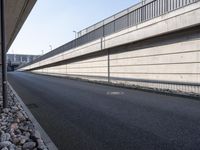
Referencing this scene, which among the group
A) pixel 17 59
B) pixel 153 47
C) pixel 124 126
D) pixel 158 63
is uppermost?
pixel 17 59

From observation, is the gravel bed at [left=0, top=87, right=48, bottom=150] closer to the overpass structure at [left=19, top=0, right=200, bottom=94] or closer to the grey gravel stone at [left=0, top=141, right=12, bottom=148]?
the grey gravel stone at [left=0, top=141, right=12, bottom=148]

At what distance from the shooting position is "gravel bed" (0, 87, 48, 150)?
5320 millimetres

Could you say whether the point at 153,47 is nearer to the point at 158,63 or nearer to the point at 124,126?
the point at 158,63

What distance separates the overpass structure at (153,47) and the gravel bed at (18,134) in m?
8.99

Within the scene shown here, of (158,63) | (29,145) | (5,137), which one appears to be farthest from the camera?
(158,63)

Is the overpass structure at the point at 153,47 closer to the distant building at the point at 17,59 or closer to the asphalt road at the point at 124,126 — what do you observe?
the asphalt road at the point at 124,126

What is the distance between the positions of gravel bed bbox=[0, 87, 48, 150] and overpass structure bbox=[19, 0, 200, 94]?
354 inches

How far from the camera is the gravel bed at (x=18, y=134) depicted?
5.32 meters

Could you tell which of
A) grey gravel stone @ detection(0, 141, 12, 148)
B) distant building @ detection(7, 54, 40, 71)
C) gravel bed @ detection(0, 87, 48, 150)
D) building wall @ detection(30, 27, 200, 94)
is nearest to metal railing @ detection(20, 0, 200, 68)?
building wall @ detection(30, 27, 200, 94)

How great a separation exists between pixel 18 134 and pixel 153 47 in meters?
13.2

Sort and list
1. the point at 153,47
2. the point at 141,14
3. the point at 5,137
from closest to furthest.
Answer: the point at 5,137 → the point at 153,47 → the point at 141,14

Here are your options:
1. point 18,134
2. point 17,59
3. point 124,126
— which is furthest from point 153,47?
point 17,59

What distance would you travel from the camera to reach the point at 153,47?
18062mm

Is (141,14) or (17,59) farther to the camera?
(17,59)
